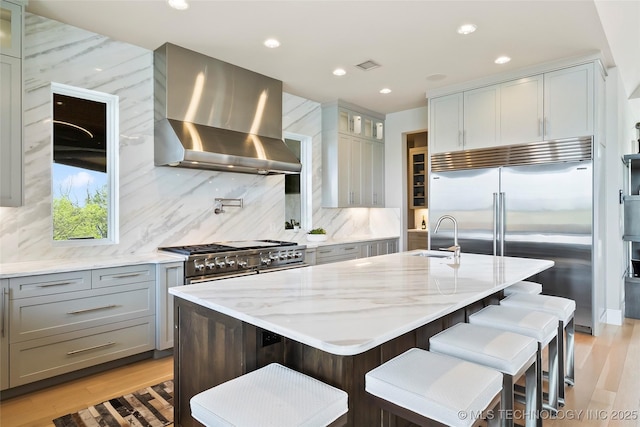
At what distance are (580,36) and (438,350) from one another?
10.5 ft

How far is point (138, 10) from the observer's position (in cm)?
291

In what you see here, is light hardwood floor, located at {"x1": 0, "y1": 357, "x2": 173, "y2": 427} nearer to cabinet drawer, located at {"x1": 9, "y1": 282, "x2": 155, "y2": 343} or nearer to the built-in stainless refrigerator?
cabinet drawer, located at {"x1": 9, "y1": 282, "x2": 155, "y2": 343}

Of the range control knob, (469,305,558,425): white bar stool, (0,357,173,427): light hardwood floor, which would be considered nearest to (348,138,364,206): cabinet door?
the range control knob

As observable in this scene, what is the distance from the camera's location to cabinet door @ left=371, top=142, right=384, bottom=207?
5907mm

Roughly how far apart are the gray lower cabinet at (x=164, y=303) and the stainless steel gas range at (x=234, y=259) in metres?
0.11

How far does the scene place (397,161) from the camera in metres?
5.99

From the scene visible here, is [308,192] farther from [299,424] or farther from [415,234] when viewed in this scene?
[299,424]

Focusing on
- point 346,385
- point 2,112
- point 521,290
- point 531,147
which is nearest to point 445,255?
point 521,290

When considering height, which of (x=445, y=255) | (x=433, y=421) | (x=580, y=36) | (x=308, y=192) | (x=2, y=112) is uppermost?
(x=580, y=36)

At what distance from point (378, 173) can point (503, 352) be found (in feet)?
15.0

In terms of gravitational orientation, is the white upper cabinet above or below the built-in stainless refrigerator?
above

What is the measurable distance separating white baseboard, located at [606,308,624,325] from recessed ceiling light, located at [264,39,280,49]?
14.4 feet

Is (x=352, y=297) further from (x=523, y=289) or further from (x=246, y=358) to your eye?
(x=523, y=289)

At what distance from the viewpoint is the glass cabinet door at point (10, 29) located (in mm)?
2598
